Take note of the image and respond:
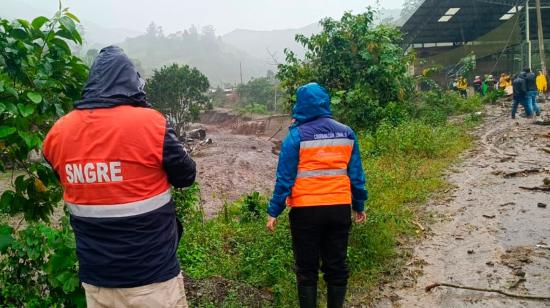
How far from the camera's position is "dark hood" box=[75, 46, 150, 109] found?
6.61ft

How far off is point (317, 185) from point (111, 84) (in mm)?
1534

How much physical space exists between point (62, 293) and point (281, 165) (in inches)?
65.4

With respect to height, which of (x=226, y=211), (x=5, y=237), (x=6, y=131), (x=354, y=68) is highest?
(x=354, y=68)

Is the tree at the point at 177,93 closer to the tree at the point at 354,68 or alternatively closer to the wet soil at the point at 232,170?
the wet soil at the point at 232,170

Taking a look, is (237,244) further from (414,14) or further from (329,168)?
(414,14)

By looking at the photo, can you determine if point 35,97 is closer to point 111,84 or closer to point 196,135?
point 111,84

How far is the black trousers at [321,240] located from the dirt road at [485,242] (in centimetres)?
88

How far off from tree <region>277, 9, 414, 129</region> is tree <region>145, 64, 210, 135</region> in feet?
30.7

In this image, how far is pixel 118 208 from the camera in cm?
197

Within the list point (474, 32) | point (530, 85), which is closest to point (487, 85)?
point (530, 85)

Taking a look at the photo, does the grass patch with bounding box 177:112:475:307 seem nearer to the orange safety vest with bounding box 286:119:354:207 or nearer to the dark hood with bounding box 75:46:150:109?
the orange safety vest with bounding box 286:119:354:207

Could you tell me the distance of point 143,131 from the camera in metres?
1.98

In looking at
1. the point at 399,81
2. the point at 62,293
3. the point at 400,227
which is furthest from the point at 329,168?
the point at 399,81

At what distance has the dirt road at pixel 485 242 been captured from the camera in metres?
3.65
